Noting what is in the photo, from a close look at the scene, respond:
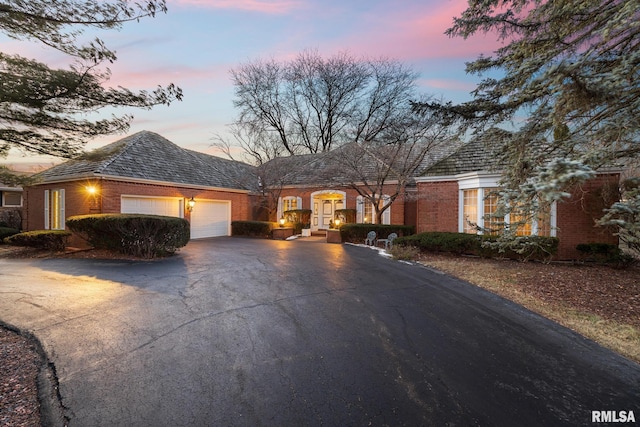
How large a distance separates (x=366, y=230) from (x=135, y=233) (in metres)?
10.1

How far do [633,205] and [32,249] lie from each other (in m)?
18.9

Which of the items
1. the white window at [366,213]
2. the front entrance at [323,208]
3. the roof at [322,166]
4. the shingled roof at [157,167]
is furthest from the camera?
the front entrance at [323,208]

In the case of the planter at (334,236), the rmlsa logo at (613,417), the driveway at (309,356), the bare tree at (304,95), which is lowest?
the rmlsa logo at (613,417)

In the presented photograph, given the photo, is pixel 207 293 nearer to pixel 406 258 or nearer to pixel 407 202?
pixel 406 258

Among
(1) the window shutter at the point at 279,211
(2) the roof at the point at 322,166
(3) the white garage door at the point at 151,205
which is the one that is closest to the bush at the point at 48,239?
(3) the white garage door at the point at 151,205

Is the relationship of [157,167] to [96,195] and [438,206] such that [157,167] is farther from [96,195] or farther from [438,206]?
[438,206]

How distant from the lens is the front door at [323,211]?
20078 millimetres

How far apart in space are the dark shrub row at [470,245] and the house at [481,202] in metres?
0.65

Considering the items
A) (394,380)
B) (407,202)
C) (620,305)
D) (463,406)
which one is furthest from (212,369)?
(407,202)

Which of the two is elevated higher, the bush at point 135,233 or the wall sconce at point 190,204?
the wall sconce at point 190,204

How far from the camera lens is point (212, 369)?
3150mm

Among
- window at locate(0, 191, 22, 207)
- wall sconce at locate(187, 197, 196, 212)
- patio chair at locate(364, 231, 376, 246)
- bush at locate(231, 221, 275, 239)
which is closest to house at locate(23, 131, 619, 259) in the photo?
wall sconce at locate(187, 197, 196, 212)

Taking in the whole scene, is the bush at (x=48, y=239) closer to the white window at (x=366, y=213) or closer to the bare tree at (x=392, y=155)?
the bare tree at (x=392, y=155)

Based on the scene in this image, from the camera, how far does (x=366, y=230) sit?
14805 mm
